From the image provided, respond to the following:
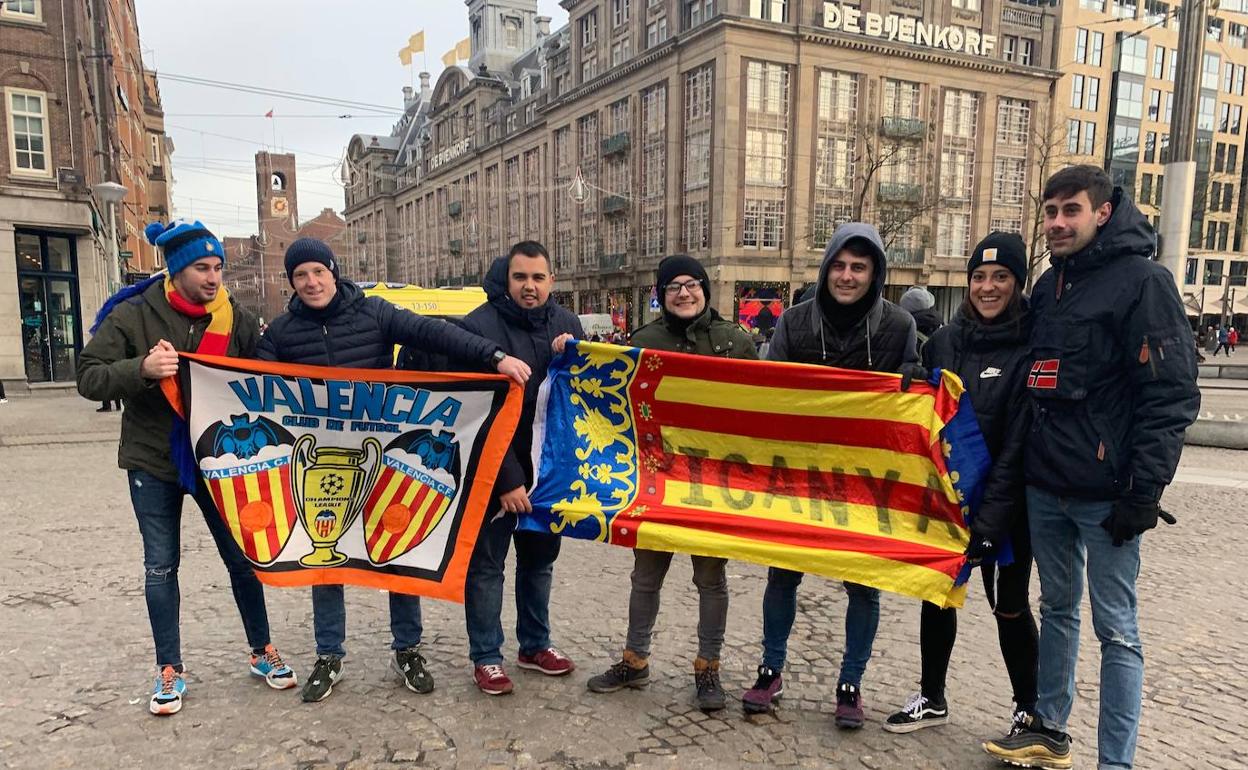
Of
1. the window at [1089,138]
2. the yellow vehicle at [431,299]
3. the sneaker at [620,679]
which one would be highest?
the window at [1089,138]

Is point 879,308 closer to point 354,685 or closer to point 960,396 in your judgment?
point 960,396

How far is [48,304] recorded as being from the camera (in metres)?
22.1

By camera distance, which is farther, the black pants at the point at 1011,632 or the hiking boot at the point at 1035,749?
the black pants at the point at 1011,632

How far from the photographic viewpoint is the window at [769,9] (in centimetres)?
3883

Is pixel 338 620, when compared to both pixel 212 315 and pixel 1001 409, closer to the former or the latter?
pixel 212 315

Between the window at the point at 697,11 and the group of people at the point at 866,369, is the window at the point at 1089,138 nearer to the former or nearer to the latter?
the window at the point at 697,11

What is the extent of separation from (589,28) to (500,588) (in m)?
52.2

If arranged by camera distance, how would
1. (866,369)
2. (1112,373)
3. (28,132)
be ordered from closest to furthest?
1. (1112,373)
2. (866,369)
3. (28,132)

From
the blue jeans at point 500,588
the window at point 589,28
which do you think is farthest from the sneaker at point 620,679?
the window at point 589,28

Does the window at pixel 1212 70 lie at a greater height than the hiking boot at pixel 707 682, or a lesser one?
Answer: greater

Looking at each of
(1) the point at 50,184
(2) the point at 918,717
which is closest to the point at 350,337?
(2) the point at 918,717

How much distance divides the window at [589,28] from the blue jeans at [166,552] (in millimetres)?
50837

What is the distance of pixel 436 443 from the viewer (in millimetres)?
3789

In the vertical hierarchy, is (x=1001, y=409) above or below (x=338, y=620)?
above
